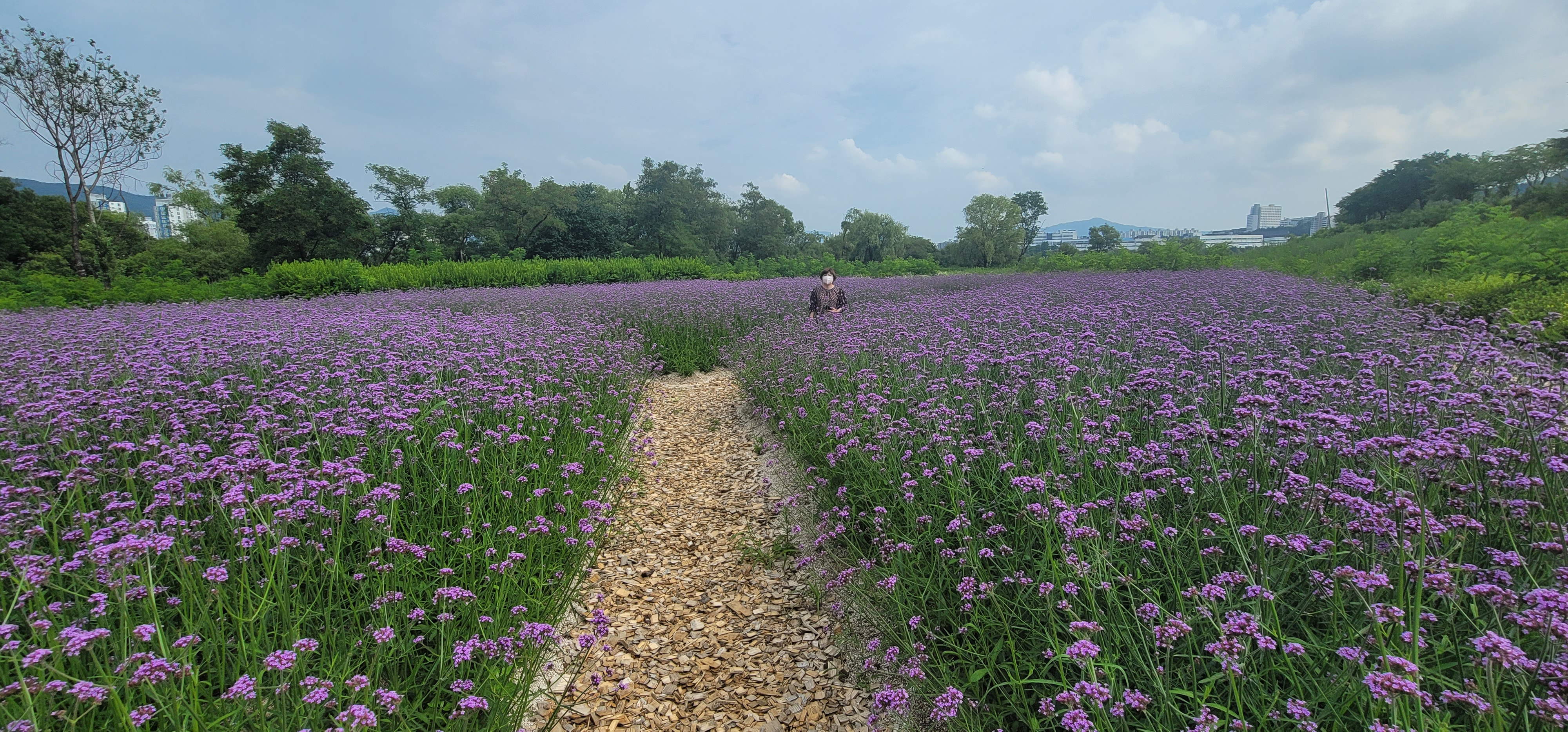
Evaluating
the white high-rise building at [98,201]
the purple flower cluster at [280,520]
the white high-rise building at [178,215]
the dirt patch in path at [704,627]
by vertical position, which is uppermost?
the white high-rise building at [178,215]

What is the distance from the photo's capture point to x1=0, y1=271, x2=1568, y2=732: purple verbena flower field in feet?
5.33

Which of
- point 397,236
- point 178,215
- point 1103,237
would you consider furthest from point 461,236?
point 1103,237

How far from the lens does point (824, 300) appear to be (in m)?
10.1

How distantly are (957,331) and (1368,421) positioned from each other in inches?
133

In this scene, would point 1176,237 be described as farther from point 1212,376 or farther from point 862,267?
point 1212,376

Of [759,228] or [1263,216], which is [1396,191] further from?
[1263,216]

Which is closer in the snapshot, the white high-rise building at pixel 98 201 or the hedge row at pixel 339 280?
the hedge row at pixel 339 280

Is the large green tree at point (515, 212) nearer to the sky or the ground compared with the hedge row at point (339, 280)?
nearer to the sky

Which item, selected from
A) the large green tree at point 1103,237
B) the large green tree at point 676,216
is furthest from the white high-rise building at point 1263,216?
the large green tree at point 676,216

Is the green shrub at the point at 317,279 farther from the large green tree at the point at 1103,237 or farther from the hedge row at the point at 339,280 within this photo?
the large green tree at the point at 1103,237

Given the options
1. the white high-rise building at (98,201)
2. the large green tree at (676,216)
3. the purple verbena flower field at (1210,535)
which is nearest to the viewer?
the purple verbena flower field at (1210,535)

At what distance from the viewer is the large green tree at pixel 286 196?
89.5 ft

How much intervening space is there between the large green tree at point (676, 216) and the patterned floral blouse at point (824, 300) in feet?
112

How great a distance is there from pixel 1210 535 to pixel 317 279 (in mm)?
19679
